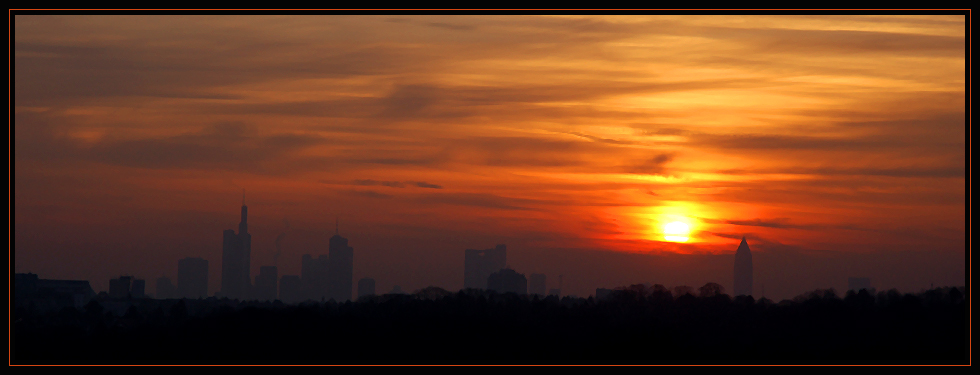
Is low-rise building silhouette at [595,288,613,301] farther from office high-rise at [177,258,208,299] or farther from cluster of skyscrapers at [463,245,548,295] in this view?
office high-rise at [177,258,208,299]

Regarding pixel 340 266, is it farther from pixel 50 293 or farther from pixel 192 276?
pixel 50 293

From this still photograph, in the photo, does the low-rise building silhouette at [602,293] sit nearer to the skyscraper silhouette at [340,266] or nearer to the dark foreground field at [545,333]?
the dark foreground field at [545,333]

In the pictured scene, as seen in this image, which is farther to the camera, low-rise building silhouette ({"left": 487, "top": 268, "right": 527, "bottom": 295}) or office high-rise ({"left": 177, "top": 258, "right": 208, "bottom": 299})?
office high-rise ({"left": 177, "top": 258, "right": 208, "bottom": 299})

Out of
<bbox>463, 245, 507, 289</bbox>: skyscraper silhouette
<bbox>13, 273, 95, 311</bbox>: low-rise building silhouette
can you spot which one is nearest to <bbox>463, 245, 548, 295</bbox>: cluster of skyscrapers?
<bbox>463, 245, 507, 289</bbox>: skyscraper silhouette

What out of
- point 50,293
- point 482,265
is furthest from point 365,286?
point 50,293

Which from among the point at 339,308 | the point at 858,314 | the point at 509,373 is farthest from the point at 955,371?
the point at 339,308

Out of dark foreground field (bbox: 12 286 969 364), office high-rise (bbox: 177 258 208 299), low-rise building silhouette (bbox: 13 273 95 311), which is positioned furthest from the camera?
office high-rise (bbox: 177 258 208 299)
